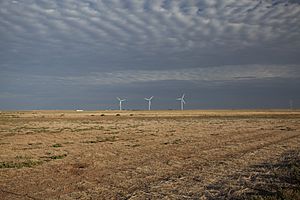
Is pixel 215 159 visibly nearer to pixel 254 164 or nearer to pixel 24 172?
pixel 254 164

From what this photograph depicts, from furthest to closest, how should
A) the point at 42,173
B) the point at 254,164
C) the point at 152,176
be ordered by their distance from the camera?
the point at 254,164 < the point at 42,173 < the point at 152,176

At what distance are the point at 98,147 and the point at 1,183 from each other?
11251 millimetres

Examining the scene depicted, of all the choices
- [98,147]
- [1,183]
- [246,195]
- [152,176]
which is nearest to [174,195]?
[246,195]

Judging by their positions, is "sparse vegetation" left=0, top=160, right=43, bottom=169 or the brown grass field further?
"sparse vegetation" left=0, top=160, right=43, bottom=169

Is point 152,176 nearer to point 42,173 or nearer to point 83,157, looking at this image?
point 42,173

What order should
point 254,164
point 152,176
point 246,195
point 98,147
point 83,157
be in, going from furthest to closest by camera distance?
point 98,147
point 83,157
point 254,164
point 152,176
point 246,195

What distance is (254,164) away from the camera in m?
16.7

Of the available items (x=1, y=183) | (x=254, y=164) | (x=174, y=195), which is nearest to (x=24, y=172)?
(x=1, y=183)

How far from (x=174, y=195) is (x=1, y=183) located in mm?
6845

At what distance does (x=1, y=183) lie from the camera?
13539mm

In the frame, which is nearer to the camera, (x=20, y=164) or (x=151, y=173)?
(x=151, y=173)

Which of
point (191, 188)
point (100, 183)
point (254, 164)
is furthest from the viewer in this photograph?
point (254, 164)

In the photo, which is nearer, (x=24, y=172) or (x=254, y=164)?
(x=24, y=172)

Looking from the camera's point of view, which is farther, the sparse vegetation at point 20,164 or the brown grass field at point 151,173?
the sparse vegetation at point 20,164
